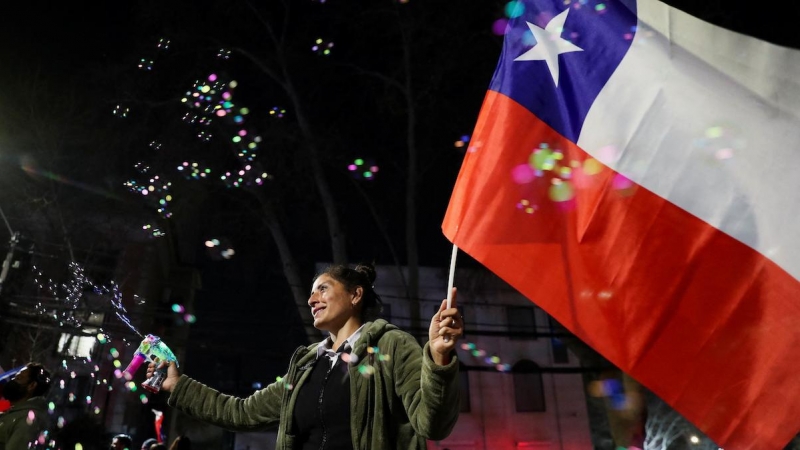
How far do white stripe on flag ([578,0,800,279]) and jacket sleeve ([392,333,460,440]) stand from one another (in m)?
1.22

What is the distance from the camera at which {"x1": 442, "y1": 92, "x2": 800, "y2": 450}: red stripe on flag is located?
1.89 meters

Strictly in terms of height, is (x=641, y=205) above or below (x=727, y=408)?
above

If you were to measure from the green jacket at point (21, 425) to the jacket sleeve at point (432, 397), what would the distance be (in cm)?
344

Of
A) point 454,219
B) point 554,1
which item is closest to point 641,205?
point 454,219

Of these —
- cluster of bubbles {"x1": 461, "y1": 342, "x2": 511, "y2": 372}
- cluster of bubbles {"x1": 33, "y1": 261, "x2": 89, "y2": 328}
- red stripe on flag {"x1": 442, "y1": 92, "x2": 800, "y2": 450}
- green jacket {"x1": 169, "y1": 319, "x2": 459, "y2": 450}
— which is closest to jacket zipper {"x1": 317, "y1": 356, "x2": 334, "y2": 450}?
green jacket {"x1": 169, "y1": 319, "x2": 459, "y2": 450}

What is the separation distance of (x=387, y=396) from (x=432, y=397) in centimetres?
34

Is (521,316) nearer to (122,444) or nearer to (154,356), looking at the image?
(122,444)

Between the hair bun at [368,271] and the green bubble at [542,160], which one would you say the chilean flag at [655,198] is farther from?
the hair bun at [368,271]

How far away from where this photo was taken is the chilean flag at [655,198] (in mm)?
1940

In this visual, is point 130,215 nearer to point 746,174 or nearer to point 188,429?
point 188,429

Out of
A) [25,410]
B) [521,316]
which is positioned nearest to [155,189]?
[25,410]

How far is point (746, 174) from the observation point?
6.72ft

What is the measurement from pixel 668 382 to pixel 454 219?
1.05 meters

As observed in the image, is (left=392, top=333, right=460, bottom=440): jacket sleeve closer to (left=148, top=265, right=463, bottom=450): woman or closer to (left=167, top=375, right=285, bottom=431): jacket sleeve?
(left=148, top=265, right=463, bottom=450): woman
